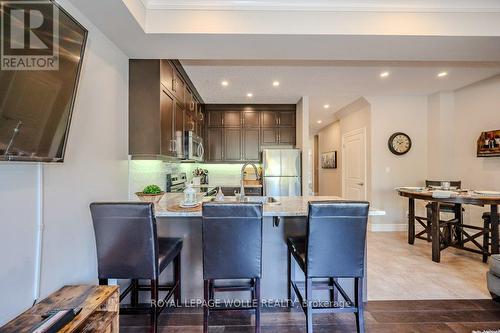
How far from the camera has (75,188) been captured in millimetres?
1772

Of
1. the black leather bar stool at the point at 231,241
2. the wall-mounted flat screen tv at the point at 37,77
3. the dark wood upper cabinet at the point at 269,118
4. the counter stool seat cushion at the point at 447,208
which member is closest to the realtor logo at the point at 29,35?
the wall-mounted flat screen tv at the point at 37,77

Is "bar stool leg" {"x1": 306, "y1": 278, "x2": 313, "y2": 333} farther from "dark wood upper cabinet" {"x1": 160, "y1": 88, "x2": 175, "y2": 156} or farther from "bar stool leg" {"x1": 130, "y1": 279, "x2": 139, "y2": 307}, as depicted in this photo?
"dark wood upper cabinet" {"x1": 160, "y1": 88, "x2": 175, "y2": 156}

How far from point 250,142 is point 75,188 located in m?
3.68

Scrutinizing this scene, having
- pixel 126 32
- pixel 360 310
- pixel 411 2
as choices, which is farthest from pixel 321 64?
pixel 360 310

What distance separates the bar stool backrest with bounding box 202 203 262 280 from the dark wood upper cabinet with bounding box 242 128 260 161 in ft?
11.5

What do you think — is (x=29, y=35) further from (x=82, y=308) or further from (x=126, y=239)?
(x=82, y=308)

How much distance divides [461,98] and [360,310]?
4.52 metres

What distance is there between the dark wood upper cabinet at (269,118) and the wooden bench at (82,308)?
4.19 m

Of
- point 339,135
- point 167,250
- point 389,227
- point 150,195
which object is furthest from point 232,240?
point 339,135

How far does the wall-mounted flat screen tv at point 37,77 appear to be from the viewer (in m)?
1.07

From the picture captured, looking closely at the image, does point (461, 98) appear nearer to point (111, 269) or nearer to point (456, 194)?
point (456, 194)

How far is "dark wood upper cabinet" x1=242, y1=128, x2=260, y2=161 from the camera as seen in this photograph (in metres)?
5.13

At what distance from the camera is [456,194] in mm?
3197

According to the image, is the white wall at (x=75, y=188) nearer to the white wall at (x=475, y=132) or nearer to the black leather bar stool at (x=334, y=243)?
the black leather bar stool at (x=334, y=243)
